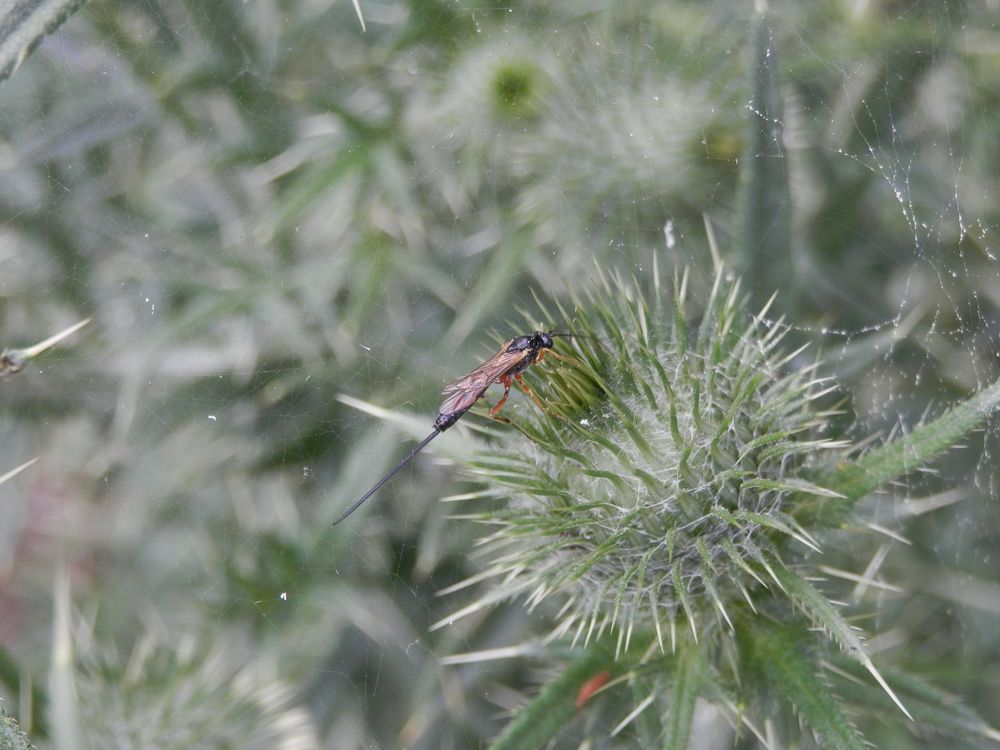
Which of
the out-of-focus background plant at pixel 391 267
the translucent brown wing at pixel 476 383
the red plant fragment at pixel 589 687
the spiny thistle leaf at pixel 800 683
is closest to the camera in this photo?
the spiny thistle leaf at pixel 800 683

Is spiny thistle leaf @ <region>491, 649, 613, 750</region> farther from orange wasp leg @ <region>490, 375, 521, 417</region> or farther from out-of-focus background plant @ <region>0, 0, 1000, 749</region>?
orange wasp leg @ <region>490, 375, 521, 417</region>

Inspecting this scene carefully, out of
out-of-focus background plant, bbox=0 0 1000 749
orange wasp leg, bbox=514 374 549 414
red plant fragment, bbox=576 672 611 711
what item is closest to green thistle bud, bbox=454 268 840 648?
orange wasp leg, bbox=514 374 549 414

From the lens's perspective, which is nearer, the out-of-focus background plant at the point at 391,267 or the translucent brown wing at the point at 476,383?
the translucent brown wing at the point at 476,383

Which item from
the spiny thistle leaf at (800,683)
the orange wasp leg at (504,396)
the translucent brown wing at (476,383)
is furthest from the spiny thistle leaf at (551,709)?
the translucent brown wing at (476,383)

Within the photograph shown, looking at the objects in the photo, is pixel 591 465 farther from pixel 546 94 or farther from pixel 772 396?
pixel 546 94

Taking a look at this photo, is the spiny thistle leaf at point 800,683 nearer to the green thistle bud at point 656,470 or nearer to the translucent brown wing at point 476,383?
the green thistle bud at point 656,470

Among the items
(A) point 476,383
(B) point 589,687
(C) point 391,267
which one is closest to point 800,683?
(B) point 589,687

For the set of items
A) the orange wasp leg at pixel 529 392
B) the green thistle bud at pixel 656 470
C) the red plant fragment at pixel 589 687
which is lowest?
the red plant fragment at pixel 589 687
